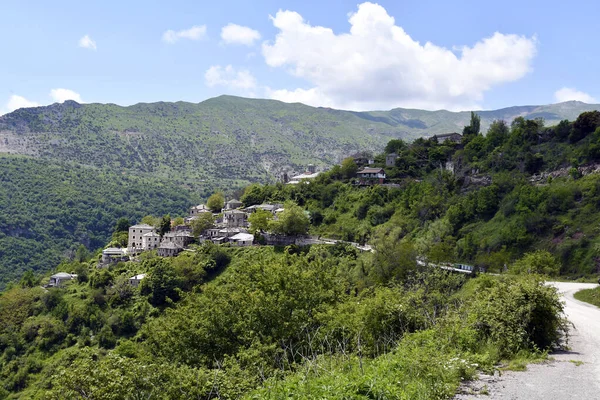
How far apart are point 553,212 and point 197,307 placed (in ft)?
105

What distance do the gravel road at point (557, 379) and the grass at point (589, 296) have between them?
8.85 m

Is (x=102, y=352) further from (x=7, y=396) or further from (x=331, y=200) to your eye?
(x=331, y=200)

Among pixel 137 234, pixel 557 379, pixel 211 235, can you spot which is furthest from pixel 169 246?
pixel 557 379

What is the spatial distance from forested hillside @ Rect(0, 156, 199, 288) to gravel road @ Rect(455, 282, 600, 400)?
9678 centimetres

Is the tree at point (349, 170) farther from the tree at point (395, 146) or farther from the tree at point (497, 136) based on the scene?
the tree at point (497, 136)

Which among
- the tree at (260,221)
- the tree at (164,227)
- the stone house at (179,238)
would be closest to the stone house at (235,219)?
the stone house at (179,238)

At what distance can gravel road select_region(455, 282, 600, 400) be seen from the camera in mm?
9195

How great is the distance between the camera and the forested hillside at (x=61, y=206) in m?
104

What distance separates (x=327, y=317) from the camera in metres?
16.8

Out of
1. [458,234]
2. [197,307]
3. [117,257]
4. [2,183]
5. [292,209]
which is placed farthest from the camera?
[2,183]

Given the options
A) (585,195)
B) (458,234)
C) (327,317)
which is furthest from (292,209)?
(327,317)

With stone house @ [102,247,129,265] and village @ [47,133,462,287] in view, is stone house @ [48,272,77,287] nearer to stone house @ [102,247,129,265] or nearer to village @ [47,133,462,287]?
village @ [47,133,462,287]

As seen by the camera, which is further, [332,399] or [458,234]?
[458,234]

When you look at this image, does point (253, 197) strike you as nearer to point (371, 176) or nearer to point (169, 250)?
point (169, 250)
